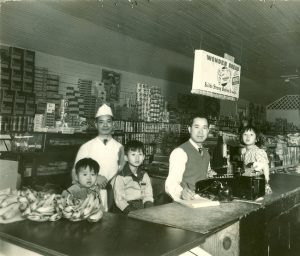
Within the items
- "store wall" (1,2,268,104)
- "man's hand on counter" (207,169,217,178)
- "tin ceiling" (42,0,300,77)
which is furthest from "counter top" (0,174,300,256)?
"store wall" (1,2,268,104)

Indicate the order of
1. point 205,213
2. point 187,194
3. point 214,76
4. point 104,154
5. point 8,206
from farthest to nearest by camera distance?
point 214,76, point 104,154, point 187,194, point 205,213, point 8,206

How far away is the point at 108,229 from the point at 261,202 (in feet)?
4.62

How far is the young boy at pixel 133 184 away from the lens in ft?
10.2

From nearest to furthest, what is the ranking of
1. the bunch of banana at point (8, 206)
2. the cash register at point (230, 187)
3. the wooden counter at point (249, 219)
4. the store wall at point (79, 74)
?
1. the bunch of banana at point (8, 206)
2. the wooden counter at point (249, 219)
3. the cash register at point (230, 187)
4. the store wall at point (79, 74)

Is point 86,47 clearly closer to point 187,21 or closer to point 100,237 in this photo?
point 187,21

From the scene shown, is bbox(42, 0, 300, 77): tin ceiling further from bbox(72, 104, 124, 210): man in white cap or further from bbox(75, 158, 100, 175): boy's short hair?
bbox(75, 158, 100, 175): boy's short hair

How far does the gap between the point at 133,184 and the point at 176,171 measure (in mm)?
502

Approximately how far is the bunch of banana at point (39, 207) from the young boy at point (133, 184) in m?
1.17

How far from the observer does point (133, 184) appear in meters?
3.19

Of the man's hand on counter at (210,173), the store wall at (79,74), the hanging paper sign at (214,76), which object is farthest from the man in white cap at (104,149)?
the store wall at (79,74)

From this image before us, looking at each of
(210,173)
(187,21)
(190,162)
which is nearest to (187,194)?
(190,162)

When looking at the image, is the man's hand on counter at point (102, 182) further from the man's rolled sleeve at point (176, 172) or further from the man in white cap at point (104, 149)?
the man's rolled sleeve at point (176, 172)

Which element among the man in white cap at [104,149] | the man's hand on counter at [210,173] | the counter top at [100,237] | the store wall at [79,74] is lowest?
the counter top at [100,237]

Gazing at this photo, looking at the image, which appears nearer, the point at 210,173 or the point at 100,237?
the point at 100,237
